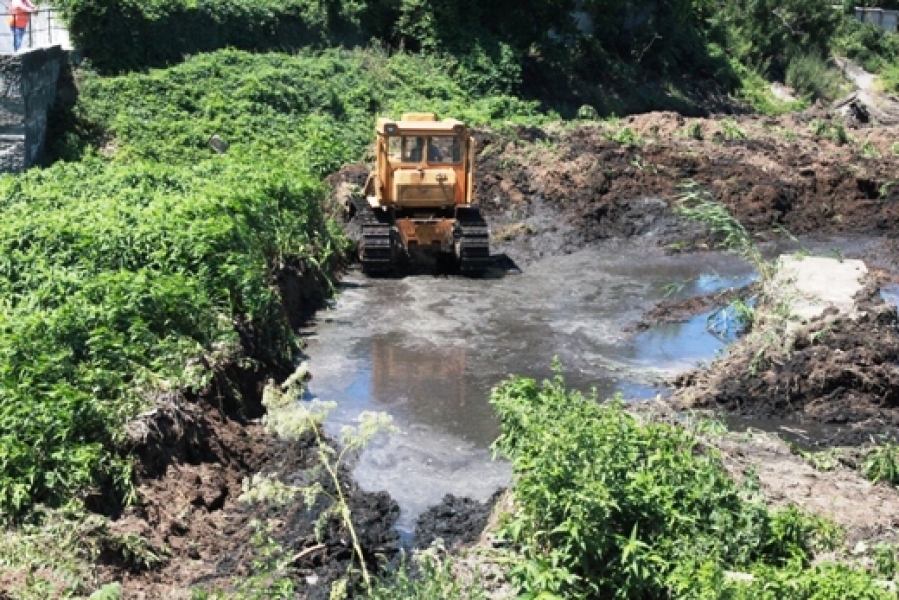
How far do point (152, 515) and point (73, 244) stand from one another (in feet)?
17.6

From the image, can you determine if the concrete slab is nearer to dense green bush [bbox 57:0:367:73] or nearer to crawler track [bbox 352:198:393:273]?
crawler track [bbox 352:198:393:273]

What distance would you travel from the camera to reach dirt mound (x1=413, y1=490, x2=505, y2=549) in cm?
1178

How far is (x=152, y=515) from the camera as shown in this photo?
11297 mm

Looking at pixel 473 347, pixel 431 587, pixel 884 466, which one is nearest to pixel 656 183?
pixel 473 347

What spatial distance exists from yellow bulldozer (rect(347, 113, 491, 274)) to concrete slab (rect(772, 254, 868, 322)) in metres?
5.21

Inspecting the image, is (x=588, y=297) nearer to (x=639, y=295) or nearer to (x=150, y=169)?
(x=639, y=295)

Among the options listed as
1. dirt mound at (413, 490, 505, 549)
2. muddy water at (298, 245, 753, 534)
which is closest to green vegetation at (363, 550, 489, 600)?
dirt mound at (413, 490, 505, 549)

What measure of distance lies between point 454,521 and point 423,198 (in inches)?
429

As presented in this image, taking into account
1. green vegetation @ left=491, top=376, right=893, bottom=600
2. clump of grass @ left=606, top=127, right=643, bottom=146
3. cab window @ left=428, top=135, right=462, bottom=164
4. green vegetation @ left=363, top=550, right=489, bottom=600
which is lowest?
green vegetation @ left=363, top=550, right=489, bottom=600

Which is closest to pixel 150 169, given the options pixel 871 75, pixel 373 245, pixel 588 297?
pixel 373 245

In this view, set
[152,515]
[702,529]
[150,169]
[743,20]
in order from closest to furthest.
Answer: [702,529] → [152,515] → [150,169] → [743,20]

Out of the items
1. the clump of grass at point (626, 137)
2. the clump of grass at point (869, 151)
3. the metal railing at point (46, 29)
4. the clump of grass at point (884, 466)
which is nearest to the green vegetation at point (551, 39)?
the metal railing at point (46, 29)

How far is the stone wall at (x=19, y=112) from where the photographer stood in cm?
2591

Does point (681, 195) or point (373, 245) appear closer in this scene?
point (373, 245)
